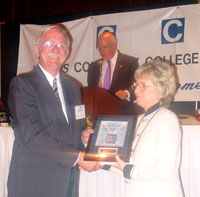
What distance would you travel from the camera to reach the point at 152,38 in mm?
5547

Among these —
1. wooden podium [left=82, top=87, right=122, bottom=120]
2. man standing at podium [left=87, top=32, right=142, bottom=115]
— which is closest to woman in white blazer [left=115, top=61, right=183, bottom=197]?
wooden podium [left=82, top=87, right=122, bottom=120]

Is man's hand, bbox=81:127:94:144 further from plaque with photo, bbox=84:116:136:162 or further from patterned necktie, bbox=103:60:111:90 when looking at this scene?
patterned necktie, bbox=103:60:111:90

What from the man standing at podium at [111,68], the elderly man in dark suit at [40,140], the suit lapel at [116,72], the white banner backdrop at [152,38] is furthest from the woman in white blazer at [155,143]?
the white banner backdrop at [152,38]

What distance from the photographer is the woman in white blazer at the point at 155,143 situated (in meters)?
2.04

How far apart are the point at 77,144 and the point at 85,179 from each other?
0.77m

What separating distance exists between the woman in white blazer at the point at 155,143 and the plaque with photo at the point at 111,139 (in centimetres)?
6

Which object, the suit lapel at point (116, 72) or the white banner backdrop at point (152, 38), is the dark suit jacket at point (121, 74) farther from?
the white banner backdrop at point (152, 38)

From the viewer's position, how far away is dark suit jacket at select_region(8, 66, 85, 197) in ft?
7.14

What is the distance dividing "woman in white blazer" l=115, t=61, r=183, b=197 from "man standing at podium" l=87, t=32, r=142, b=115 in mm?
2480

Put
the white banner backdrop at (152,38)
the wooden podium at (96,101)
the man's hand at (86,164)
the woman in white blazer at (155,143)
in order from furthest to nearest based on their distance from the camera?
the white banner backdrop at (152,38) → the wooden podium at (96,101) → the man's hand at (86,164) → the woman in white blazer at (155,143)

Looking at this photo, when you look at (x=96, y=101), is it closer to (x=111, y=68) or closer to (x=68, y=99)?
(x=68, y=99)

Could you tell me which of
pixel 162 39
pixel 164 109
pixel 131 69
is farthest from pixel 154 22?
pixel 164 109

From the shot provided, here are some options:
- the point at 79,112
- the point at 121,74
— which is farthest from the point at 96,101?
the point at 121,74

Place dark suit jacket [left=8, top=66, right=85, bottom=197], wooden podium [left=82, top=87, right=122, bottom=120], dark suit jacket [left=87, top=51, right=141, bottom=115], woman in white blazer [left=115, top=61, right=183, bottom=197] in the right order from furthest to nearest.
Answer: dark suit jacket [left=87, top=51, right=141, bottom=115]
wooden podium [left=82, top=87, right=122, bottom=120]
dark suit jacket [left=8, top=66, right=85, bottom=197]
woman in white blazer [left=115, top=61, right=183, bottom=197]
